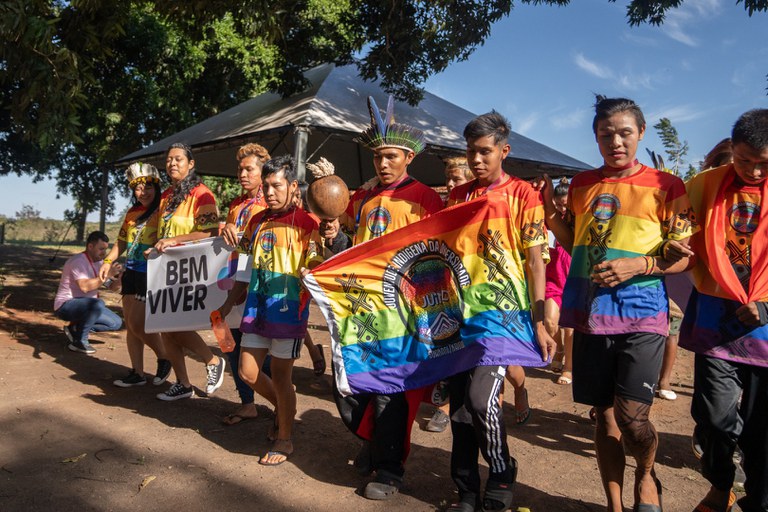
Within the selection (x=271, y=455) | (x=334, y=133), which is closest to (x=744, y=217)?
(x=271, y=455)

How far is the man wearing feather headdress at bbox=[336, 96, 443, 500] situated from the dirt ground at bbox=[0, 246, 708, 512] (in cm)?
23

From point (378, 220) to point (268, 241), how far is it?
2.85 feet

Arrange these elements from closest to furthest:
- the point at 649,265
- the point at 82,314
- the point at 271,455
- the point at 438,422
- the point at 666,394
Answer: the point at 649,265, the point at 271,455, the point at 438,422, the point at 666,394, the point at 82,314

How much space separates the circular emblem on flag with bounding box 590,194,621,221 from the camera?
3.28 meters

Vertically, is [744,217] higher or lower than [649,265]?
higher

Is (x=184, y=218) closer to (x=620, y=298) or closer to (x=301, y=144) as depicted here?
(x=620, y=298)

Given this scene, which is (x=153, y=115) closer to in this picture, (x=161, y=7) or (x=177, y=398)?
(x=161, y=7)

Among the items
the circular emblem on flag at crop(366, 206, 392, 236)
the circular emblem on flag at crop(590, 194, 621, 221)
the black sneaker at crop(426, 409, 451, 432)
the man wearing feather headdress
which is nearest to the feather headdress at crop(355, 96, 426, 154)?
the man wearing feather headdress

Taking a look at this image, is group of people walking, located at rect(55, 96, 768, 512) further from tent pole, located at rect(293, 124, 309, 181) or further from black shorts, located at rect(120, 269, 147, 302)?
tent pole, located at rect(293, 124, 309, 181)

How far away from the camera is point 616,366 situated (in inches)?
128

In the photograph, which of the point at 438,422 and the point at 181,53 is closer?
the point at 438,422

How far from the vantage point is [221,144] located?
1191 cm

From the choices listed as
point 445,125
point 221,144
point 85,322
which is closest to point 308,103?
point 221,144

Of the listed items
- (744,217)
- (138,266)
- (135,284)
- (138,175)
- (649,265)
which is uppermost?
(138,175)
